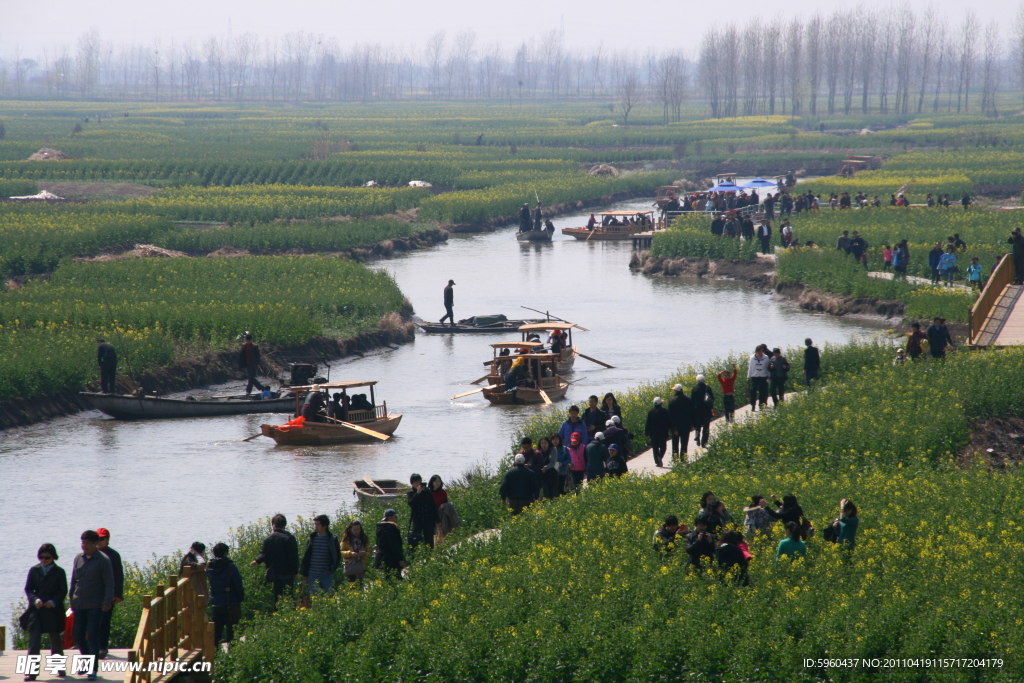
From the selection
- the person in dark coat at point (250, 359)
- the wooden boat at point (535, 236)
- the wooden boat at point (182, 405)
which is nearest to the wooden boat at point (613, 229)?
the wooden boat at point (535, 236)

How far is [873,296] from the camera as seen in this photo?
48.3 m

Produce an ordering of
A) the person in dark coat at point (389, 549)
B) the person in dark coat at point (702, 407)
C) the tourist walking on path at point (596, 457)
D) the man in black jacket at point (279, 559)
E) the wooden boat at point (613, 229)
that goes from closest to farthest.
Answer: the man in black jacket at point (279, 559), the person in dark coat at point (389, 549), the tourist walking on path at point (596, 457), the person in dark coat at point (702, 407), the wooden boat at point (613, 229)

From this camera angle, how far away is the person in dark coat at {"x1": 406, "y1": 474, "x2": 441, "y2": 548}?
19141 mm

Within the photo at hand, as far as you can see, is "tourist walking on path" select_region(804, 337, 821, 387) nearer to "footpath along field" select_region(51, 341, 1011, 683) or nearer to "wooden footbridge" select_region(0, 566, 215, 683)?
"footpath along field" select_region(51, 341, 1011, 683)

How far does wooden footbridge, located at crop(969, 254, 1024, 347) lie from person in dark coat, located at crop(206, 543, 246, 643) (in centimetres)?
2422

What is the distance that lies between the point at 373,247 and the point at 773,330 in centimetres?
2847

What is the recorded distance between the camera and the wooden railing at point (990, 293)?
34.4 m

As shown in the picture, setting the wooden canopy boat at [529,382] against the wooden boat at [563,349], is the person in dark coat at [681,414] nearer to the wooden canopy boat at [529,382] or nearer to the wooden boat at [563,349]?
the wooden canopy boat at [529,382]

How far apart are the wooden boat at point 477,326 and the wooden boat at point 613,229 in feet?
87.5

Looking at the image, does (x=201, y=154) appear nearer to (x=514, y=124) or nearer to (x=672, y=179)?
(x=672, y=179)

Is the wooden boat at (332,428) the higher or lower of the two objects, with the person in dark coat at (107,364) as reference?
lower

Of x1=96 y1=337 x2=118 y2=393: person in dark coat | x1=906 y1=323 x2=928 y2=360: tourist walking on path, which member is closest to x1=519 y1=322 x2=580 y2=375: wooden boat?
x1=906 y1=323 x2=928 y2=360: tourist walking on path

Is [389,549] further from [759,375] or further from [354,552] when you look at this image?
[759,375]

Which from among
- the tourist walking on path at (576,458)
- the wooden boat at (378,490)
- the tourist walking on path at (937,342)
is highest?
the tourist walking on path at (937,342)
